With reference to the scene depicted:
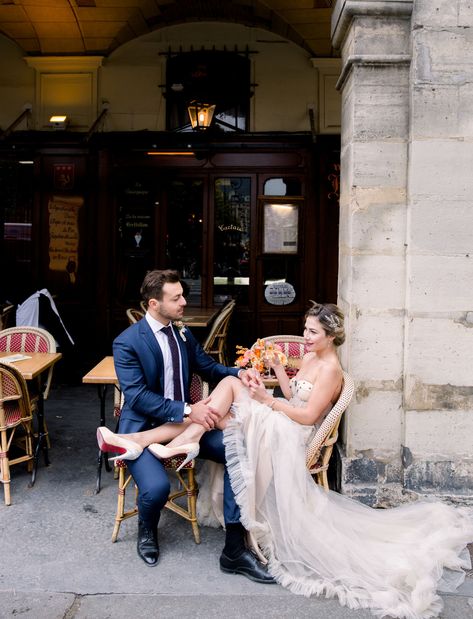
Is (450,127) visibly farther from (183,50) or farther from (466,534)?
(183,50)

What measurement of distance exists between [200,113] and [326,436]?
18.6 ft

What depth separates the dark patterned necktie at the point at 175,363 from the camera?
453 cm

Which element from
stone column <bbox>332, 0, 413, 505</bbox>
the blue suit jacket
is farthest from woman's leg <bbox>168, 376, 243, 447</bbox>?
stone column <bbox>332, 0, 413, 505</bbox>

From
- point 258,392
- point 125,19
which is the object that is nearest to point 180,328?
point 258,392

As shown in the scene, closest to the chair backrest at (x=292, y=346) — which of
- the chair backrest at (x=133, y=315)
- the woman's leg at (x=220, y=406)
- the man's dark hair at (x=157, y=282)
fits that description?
the woman's leg at (x=220, y=406)

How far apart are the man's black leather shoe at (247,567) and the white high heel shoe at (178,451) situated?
59 centimetres

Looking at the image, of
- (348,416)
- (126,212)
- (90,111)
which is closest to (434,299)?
(348,416)

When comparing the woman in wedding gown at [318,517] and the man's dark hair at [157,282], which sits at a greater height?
the man's dark hair at [157,282]

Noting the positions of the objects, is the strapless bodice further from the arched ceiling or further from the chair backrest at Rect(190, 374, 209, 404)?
the arched ceiling

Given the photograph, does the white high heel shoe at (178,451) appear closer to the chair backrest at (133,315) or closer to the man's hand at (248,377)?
the man's hand at (248,377)

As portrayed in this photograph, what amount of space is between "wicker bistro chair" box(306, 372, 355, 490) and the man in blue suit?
565mm

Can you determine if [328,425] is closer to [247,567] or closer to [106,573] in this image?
[247,567]

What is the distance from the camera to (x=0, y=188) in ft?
32.3

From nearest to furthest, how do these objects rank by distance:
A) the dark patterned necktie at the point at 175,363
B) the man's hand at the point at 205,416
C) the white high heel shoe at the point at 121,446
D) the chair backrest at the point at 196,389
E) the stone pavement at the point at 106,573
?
the stone pavement at the point at 106,573
the white high heel shoe at the point at 121,446
the man's hand at the point at 205,416
the dark patterned necktie at the point at 175,363
the chair backrest at the point at 196,389
